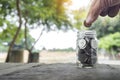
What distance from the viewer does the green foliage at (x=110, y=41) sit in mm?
12450

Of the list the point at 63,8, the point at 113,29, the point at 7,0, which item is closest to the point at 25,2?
the point at 7,0

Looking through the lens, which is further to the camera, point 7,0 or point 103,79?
point 7,0

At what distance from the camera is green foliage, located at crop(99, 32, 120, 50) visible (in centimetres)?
1245

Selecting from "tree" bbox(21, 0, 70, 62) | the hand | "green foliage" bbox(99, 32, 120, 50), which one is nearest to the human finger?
the hand

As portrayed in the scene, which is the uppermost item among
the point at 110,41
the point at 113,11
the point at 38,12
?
the point at 38,12

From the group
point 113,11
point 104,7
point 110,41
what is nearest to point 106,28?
point 110,41

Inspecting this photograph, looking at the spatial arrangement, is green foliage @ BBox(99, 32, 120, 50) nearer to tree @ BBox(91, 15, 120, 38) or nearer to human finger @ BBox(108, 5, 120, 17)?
tree @ BBox(91, 15, 120, 38)

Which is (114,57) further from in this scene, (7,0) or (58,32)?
(7,0)

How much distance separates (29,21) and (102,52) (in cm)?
566

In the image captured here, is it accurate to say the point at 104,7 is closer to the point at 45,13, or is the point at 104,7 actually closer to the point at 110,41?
Result: the point at 45,13

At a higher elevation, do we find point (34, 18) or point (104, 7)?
point (34, 18)

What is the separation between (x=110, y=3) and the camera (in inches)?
68.4

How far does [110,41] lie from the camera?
12633 millimetres

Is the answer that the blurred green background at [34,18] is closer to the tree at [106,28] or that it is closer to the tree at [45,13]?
the tree at [45,13]
